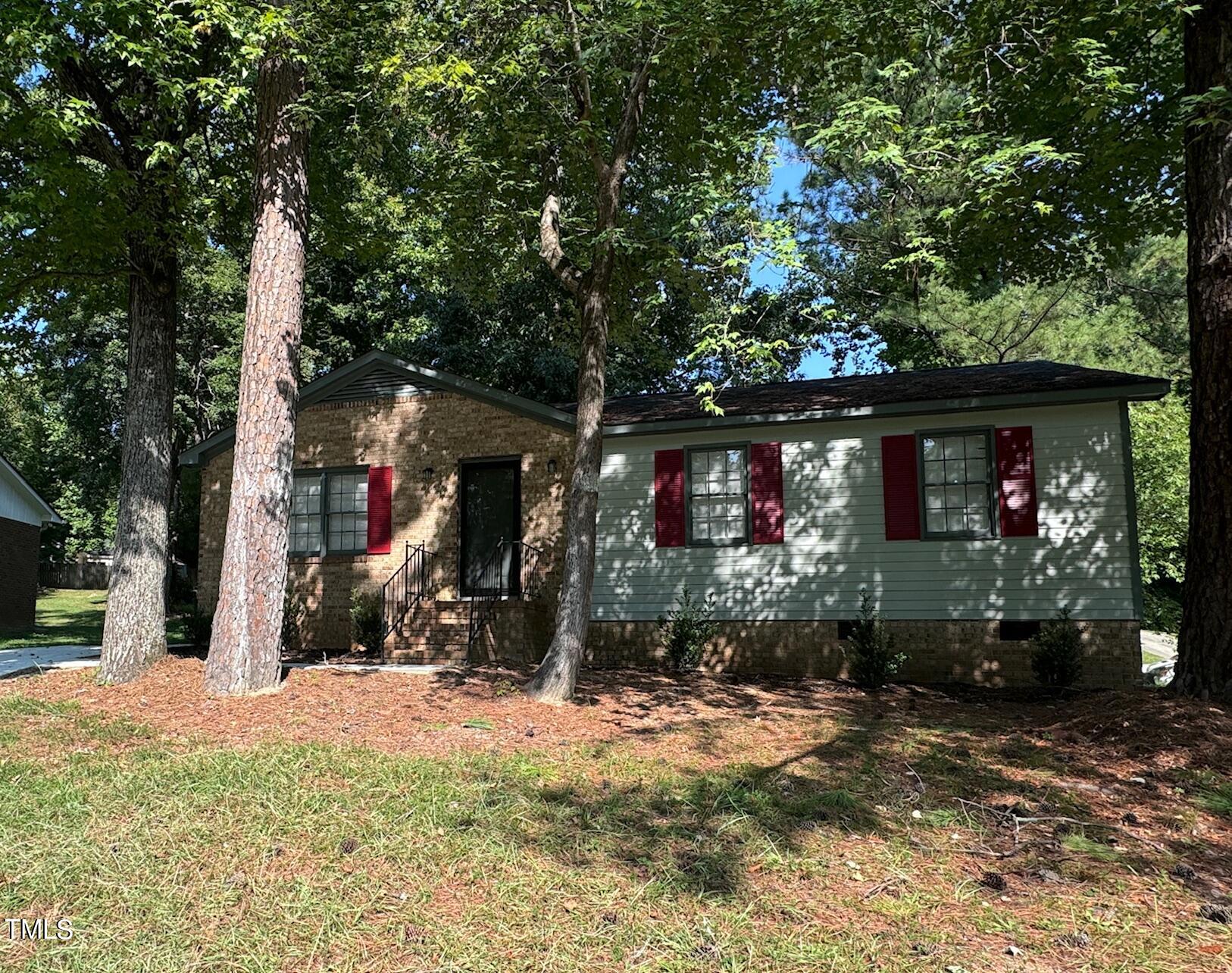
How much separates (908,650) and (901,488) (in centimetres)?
204

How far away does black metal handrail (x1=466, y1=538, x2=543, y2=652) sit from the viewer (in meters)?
12.2

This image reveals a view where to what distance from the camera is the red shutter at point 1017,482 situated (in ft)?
33.3

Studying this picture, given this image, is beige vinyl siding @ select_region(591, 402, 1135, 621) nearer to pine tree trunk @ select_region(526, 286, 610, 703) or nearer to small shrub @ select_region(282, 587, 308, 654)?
pine tree trunk @ select_region(526, 286, 610, 703)

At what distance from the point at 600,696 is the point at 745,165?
631 cm

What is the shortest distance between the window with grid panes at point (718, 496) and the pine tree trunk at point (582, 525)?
3743 millimetres

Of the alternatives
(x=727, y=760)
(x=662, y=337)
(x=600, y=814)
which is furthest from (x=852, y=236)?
(x=600, y=814)

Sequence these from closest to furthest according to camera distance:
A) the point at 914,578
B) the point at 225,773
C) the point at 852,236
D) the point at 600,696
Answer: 1. the point at 225,773
2. the point at 600,696
3. the point at 914,578
4. the point at 852,236

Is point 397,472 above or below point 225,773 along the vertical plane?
above

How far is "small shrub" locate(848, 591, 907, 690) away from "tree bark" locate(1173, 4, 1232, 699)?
3412 mm

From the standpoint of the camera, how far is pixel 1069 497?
10023 millimetres

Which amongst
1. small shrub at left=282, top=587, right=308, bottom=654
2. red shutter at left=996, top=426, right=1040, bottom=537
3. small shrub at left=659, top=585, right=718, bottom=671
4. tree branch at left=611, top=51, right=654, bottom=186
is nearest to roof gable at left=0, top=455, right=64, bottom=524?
small shrub at left=282, top=587, right=308, bottom=654

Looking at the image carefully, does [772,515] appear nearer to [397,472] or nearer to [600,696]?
[600,696]

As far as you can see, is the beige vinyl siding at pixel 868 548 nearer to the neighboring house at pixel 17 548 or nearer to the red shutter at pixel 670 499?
the red shutter at pixel 670 499

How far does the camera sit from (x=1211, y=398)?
6.79m
